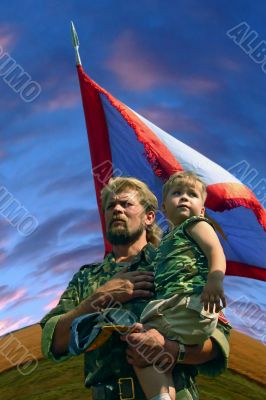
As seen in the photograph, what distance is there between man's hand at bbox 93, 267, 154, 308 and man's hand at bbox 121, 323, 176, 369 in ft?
0.74

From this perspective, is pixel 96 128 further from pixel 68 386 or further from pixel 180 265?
pixel 68 386

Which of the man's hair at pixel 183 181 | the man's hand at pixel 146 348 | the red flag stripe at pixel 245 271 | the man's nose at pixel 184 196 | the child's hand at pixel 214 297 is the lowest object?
the red flag stripe at pixel 245 271

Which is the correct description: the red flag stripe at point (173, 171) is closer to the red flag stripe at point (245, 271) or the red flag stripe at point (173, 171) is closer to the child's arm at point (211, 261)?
the red flag stripe at point (245, 271)

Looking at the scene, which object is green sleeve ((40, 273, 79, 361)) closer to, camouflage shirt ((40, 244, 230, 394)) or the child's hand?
camouflage shirt ((40, 244, 230, 394))

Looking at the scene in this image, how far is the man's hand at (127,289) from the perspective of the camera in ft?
9.46

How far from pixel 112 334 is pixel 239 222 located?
3.19 metres

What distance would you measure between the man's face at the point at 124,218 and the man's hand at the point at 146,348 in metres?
0.63

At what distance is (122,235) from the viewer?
318cm

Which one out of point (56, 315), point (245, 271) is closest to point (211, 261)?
point (56, 315)

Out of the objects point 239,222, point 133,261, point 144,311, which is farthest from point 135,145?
point 144,311

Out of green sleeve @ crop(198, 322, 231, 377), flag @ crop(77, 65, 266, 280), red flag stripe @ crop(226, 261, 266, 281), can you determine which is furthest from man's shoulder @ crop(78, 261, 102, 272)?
red flag stripe @ crop(226, 261, 266, 281)

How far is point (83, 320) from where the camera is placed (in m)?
2.77

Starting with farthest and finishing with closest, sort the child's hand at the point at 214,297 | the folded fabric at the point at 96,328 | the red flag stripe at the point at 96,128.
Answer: the red flag stripe at the point at 96,128 → the folded fabric at the point at 96,328 → the child's hand at the point at 214,297

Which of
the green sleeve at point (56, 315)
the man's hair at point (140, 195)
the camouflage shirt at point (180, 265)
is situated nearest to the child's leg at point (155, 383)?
the camouflage shirt at point (180, 265)
